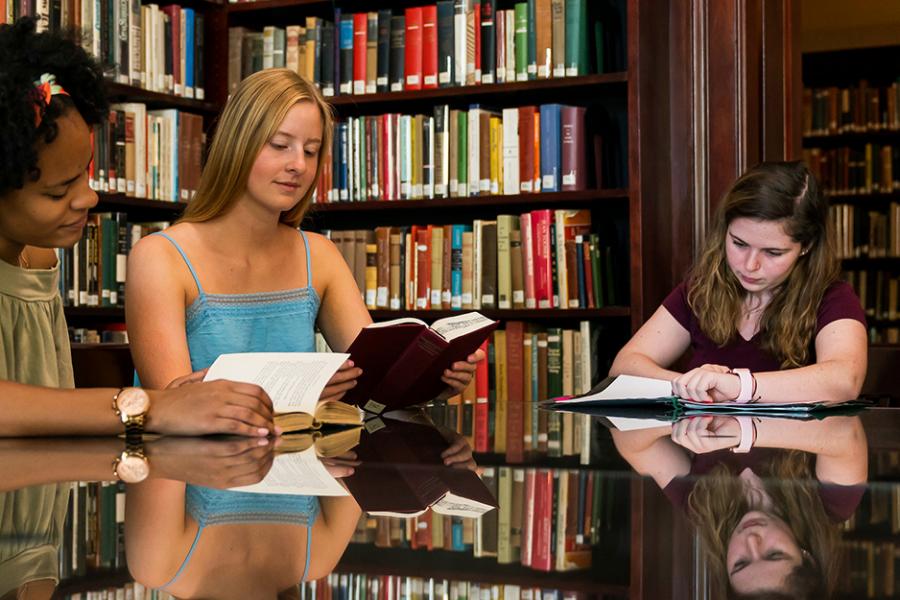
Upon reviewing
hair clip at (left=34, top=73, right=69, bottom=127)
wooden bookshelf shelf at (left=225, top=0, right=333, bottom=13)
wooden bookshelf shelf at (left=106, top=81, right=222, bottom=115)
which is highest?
wooden bookshelf shelf at (left=225, top=0, right=333, bottom=13)

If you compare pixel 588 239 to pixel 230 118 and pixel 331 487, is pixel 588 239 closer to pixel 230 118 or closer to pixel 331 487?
pixel 230 118

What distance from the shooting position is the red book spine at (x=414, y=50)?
3494mm

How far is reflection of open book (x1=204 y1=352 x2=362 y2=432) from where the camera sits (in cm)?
125

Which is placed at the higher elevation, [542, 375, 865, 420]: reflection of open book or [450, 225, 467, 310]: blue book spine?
[450, 225, 467, 310]: blue book spine

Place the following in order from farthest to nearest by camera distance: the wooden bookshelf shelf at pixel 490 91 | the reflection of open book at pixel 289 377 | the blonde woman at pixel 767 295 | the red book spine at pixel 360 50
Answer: the red book spine at pixel 360 50
the wooden bookshelf shelf at pixel 490 91
the blonde woman at pixel 767 295
the reflection of open book at pixel 289 377

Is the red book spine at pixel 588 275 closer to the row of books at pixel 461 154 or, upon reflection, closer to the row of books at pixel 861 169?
the row of books at pixel 461 154

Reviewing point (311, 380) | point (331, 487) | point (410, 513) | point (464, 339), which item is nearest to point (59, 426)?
point (311, 380)

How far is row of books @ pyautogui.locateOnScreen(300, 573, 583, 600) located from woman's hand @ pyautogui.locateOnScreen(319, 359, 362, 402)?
872 mm

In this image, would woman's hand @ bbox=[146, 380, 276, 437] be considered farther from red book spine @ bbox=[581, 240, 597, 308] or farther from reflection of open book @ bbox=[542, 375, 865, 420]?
red book spine @ bbox=[581, 240, 597, 308]

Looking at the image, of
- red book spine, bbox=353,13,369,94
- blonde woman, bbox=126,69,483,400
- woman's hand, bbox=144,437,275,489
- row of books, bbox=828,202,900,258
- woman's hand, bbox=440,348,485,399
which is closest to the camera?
woman's hand, bbox=144,437,275,489

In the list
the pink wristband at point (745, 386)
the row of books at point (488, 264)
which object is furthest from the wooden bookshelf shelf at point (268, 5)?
the pink wristband at point (745, 386)

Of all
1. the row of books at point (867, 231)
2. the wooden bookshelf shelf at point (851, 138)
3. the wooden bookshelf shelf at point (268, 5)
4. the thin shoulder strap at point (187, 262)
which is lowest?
the thin shoulder strap at point (187, 262)

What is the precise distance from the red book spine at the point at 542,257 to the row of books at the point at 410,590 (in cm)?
280

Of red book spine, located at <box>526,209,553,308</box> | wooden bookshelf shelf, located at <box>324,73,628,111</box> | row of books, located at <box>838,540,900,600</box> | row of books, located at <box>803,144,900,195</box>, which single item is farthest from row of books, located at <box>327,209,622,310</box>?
row of books, located at <box>803,144,900,195</box>
